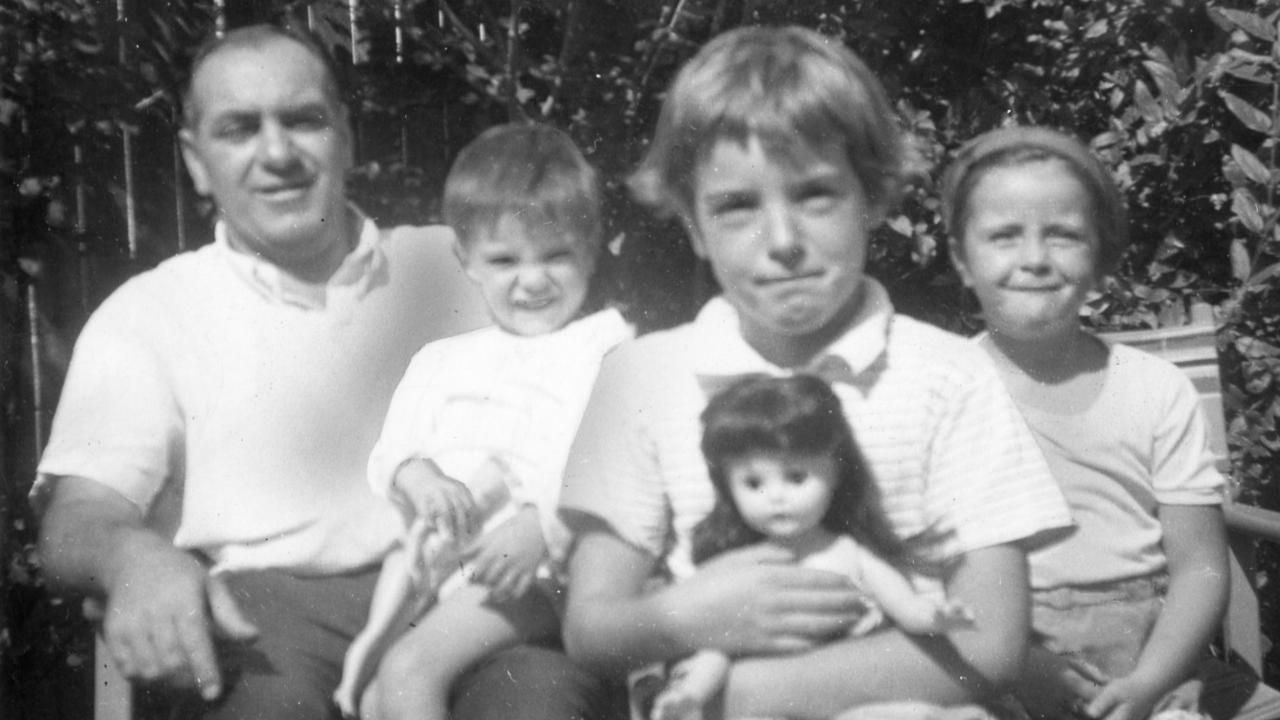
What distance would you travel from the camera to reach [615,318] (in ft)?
5.73

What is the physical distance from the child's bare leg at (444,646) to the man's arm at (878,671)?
37cm

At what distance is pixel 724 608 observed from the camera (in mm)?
1405

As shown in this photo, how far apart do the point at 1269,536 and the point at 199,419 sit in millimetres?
1544

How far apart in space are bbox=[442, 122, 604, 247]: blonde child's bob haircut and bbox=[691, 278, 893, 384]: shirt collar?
Result: 0.78 feet

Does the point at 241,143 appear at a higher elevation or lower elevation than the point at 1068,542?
higher

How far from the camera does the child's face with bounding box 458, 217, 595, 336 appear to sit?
1.69 m

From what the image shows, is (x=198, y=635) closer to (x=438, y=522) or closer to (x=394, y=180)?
(x=438, y=522)

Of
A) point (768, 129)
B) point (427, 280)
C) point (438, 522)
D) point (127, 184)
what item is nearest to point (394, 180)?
point (427, 280)

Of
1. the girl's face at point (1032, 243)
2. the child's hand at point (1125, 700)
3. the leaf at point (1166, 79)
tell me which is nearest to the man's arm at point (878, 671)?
the child's hand at point (1125, 700)

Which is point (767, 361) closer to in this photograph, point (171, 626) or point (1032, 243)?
point (1032, 243)

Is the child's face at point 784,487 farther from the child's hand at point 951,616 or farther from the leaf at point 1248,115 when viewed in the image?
the leaf at point 1248,115

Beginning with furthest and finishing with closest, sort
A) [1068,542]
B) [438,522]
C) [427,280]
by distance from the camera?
[427,280] < [1068,542] < [438,522]

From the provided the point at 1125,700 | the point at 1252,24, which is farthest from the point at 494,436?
the point at 1252,24

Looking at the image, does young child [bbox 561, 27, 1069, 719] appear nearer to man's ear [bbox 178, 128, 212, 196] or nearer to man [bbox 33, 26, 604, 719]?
man [bbox 33, 26, 604, 719]
